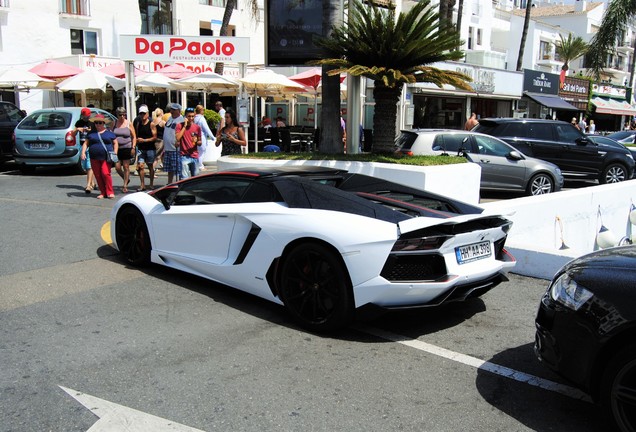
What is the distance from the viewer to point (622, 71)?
6744cm

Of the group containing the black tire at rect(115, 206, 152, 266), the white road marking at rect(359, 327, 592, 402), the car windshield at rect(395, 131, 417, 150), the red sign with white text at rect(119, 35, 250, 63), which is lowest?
the white road marking at rect(359, 327, 592, 402)

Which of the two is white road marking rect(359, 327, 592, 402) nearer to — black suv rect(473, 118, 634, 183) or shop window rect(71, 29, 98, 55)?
black suv rect(473, 118, 634, 183)

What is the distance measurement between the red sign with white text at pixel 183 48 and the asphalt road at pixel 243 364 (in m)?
10.9

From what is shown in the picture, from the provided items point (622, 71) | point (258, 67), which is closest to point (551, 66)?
point (622, 71)

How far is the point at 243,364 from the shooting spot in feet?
14.0

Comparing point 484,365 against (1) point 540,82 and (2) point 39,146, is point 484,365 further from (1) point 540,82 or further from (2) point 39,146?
(1) point 540,82

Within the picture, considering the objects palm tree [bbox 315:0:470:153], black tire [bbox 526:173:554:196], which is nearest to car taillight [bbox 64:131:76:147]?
palm tree [bbox 315:0:470:153]

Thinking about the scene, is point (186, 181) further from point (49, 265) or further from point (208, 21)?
point (208, 21)

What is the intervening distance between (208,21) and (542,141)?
21.8 m

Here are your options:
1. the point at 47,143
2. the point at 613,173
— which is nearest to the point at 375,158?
the point at 613,173

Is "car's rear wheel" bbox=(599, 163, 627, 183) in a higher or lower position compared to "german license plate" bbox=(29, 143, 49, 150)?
lower

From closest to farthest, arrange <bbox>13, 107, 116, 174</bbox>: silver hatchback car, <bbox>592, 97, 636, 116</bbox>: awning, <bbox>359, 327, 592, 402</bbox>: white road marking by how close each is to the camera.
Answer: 1. <bbox>359, 327, 592, 402</bbox>: white road marking
2. <bbox>13, 107, 116, 174</bbox>: silver hatchback car
3. <bbox>592, 97, 636, 116</bbox>: awning

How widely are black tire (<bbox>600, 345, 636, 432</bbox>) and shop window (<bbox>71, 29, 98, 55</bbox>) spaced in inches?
1129

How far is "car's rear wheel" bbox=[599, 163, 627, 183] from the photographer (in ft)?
50.3
